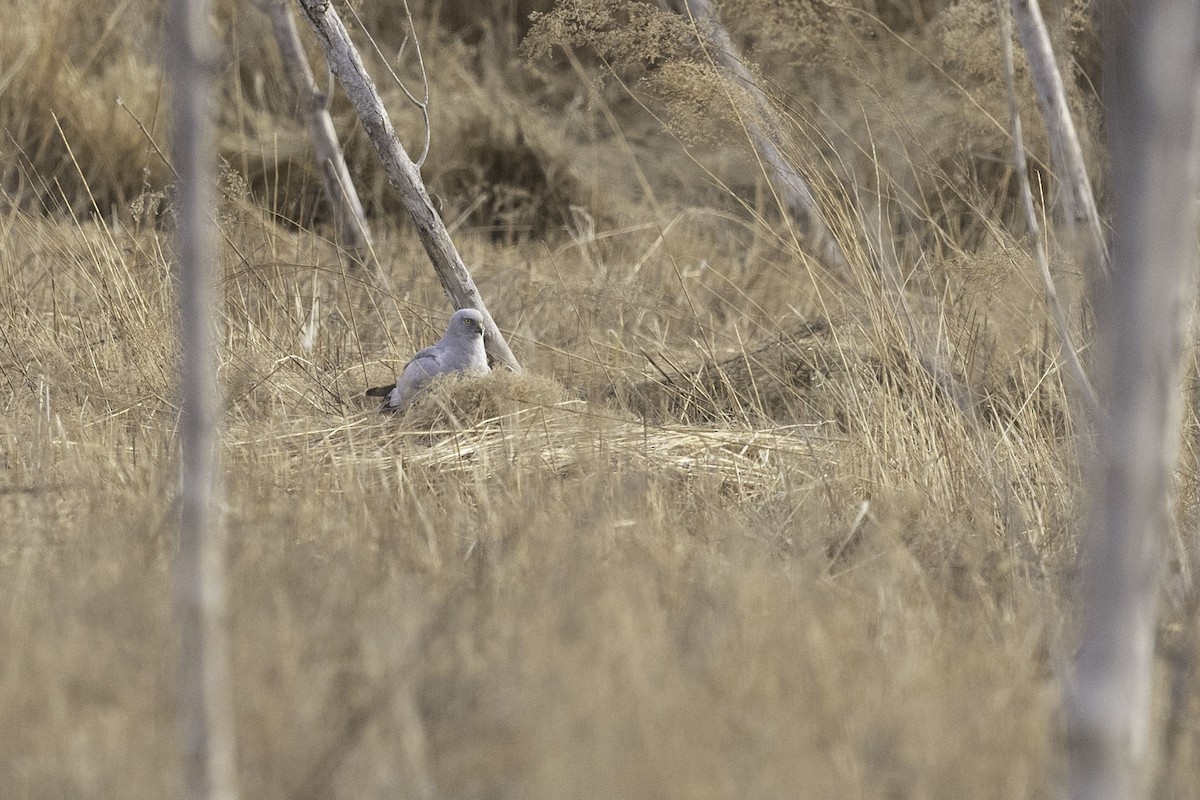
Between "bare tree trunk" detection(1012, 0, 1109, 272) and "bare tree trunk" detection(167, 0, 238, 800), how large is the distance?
216cm

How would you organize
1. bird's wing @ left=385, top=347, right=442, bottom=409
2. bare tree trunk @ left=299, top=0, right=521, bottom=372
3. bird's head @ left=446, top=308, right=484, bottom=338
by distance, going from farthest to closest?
bare tree trunk @ left=299, top=0, right=521, bottom=372, bird's head @ left=446, top=308, right=484, bottom=338, bird's wing @ left=385, top=347, right=442, bottom=409

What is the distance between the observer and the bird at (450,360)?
3.20 m

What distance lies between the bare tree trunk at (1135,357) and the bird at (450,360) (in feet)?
7.40

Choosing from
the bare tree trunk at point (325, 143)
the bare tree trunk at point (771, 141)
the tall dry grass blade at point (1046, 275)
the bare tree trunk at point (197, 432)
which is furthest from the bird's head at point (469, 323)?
the bare tree trunk at point (197, 432)

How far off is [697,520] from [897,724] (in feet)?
3.34

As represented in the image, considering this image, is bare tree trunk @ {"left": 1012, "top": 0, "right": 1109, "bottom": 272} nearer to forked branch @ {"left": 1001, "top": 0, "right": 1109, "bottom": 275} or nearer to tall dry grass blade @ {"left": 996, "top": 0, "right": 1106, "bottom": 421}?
forked branch @ {"left": 1001, "top": 0, "right": 1109, "bottom": 275}

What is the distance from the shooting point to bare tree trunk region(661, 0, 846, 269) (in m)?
2.87

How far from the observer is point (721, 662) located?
Result: 1.60m

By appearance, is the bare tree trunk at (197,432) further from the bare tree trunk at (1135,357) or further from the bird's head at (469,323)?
the bird's head at (469,323)

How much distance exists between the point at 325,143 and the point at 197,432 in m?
4.03

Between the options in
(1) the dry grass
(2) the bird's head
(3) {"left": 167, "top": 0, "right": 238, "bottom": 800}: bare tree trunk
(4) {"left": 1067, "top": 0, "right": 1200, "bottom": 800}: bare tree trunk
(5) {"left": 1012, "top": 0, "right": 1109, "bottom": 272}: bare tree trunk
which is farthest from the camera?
(2) the bird's head

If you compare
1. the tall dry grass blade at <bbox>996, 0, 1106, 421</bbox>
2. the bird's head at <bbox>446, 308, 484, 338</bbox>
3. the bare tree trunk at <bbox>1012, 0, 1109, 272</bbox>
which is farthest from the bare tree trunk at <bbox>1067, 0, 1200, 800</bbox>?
the bird's head at <bbox>446, 308, 484, 338</bbox>

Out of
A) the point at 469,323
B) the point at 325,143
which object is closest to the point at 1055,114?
the point at 469,323

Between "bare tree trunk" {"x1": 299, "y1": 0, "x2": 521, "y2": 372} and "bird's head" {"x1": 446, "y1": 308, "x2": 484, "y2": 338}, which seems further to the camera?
"bare tree trunk" {"x1": 299, "y1": 0, "x2": 521, "y2": 372}
